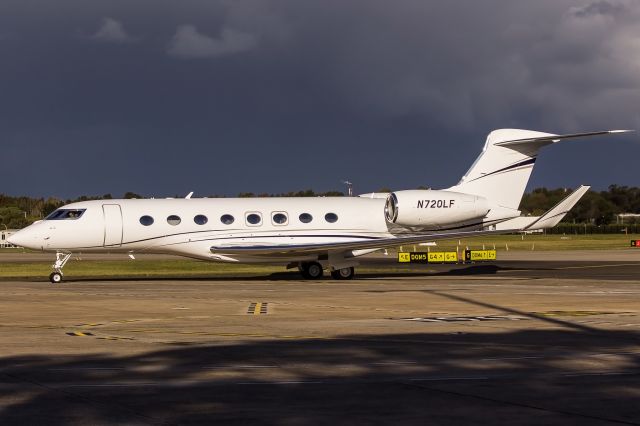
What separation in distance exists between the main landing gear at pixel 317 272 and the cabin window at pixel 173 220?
5.73 metres

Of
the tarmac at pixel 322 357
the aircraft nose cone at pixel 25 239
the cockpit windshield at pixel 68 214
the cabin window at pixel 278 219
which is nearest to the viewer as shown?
the tarmac at pixel 322 357

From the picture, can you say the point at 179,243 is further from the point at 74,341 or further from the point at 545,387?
the point at 545,387

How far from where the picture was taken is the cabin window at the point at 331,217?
37.1 metres

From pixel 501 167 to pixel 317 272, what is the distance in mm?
8996

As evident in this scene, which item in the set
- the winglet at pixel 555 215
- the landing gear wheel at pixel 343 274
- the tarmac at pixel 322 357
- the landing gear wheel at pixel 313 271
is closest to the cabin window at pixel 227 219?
the landing gear wheel at pixel 313 271

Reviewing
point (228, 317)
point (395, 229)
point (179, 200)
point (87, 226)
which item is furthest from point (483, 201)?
point (228, 317)

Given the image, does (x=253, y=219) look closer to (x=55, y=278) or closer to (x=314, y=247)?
(x=314, y=247)

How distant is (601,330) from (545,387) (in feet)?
23.5

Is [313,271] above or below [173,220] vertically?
below

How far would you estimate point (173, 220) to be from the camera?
36.0 m

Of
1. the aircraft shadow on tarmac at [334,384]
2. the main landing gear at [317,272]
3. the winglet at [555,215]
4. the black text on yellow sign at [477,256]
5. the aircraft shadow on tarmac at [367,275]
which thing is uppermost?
the winglet at [555,215]

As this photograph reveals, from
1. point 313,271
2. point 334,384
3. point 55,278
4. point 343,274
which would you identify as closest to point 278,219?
point 313,271

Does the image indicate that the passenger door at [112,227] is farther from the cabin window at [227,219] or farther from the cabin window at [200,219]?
the cabin window at [227,219]

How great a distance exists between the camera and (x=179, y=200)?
121 ft
